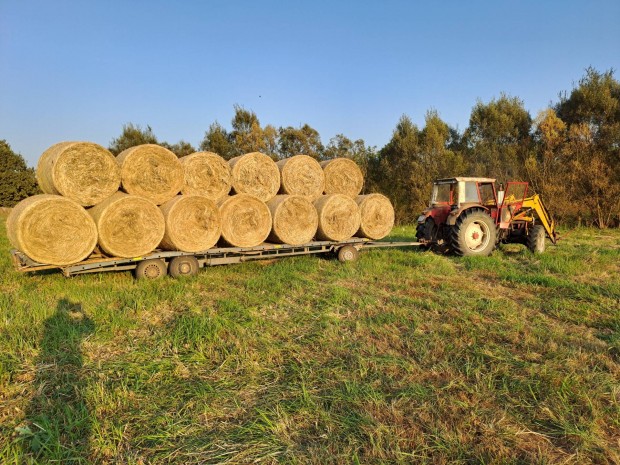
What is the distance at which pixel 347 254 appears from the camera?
9.27 meters

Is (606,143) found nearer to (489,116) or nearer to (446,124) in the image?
(489,116)

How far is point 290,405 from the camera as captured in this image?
281cm

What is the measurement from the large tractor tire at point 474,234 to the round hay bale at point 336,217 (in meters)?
2.50

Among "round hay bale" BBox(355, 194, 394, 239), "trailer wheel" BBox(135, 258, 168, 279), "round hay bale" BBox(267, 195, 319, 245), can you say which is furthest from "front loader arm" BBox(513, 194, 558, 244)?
"trailer wheel" BBox(135, 258, 168, 279)

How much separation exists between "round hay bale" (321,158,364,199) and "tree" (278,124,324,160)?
16.6 m

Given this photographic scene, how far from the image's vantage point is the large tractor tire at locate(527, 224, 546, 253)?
9.95 metres

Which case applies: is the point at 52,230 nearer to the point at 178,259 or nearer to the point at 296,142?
the point at 178,259

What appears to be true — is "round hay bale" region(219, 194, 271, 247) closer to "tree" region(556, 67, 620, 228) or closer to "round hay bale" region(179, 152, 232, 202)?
"round hay bale" region(179, 152, 232, 202)

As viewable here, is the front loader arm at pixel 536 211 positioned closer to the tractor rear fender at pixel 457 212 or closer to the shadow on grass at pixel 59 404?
the tractor rear fender at pixel 457 212

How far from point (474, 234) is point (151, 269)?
7.54 m

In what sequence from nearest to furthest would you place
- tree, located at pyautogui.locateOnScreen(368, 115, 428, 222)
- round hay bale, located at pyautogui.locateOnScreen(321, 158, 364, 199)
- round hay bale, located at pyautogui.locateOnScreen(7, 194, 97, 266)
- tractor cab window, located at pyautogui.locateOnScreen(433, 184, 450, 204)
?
round hay bale, located at pyautogui.locateOnScreen(7, 194, 97, 266) < round hay bale, located at pyautogui.locateOnScreen(321, 158, 364, 199) < tractor cab window, located at pyautogui.locateOnScreen(433, 184, 450, 204) < tree, located at pyautogui.locateOnScreen(368, 115, 428, 222)

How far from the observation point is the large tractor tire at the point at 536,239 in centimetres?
995

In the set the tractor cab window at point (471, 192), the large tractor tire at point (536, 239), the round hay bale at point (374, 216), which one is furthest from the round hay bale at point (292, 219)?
the large tractor tire at point (536, 239)

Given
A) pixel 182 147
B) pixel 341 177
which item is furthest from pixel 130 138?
pixel 341 177
